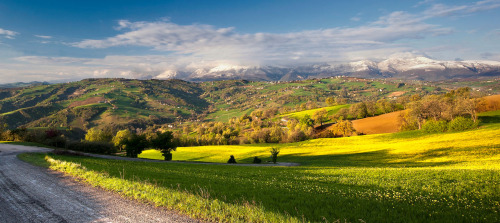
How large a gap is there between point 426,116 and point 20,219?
10415cm

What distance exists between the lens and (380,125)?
106812 mm

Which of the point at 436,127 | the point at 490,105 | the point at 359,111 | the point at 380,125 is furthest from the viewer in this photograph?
the point at 359,111

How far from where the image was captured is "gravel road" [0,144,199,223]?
9.55 meters

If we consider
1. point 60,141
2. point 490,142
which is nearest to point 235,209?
point 490,142

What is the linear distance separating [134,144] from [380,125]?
103979 millimetres

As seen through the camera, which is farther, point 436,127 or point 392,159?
point 436,127

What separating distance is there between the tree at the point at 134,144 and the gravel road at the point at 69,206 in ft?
Result: 184

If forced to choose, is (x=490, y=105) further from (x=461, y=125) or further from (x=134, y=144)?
(x=134, y=144)

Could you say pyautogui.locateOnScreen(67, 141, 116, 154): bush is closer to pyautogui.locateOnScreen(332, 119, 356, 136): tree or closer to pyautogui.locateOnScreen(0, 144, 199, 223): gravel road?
pyautogui.locateOnScreen(0, 144, 199, 223): gravel road

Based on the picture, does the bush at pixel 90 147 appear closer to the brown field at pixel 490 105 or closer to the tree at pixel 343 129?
the tree at pixel 343 129

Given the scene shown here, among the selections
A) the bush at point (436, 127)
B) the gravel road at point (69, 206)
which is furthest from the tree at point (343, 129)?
the gravel road at point (69, 206)

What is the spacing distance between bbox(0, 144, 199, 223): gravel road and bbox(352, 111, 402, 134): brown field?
4305 inches

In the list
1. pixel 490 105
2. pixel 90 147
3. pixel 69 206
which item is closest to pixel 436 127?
pixel 490 105

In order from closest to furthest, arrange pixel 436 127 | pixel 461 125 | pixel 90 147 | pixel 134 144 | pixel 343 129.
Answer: pixel 461 125, pixel 436 127, pixel 90 147, pixel 134 144, pixel 343 129
